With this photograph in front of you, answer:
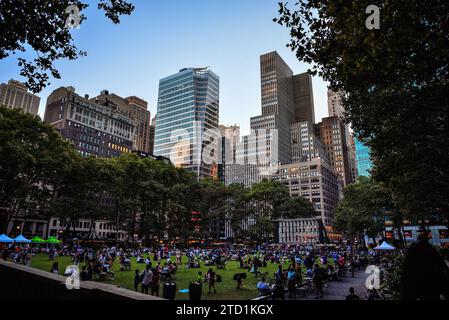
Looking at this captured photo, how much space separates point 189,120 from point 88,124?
53003 mm

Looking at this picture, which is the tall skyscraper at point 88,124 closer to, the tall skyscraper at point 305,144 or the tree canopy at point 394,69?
the tree canopy at point 394,69

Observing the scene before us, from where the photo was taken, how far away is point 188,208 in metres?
76.6

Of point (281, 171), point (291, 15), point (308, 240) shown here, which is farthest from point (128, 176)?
point (281, 171)

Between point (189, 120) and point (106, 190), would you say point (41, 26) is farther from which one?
point (189, 120)

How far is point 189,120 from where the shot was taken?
155m

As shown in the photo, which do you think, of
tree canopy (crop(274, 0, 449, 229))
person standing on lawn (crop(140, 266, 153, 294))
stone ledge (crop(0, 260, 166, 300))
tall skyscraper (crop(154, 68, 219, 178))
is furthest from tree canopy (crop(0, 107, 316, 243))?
tall skyscraper (crop(154, 68, 219, 178))

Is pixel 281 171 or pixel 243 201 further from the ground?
pixel 281 171

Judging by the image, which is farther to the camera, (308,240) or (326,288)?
(308,240)

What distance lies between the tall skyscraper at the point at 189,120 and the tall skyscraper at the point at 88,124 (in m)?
28.1

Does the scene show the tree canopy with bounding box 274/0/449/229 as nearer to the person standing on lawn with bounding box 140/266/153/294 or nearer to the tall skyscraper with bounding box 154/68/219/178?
the person standing on lawn with bounding box 140/266/153/294

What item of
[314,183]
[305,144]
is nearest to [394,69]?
[314,183]

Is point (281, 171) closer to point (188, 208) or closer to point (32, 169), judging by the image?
point (188, 208)

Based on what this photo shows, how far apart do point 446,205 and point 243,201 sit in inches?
2653
